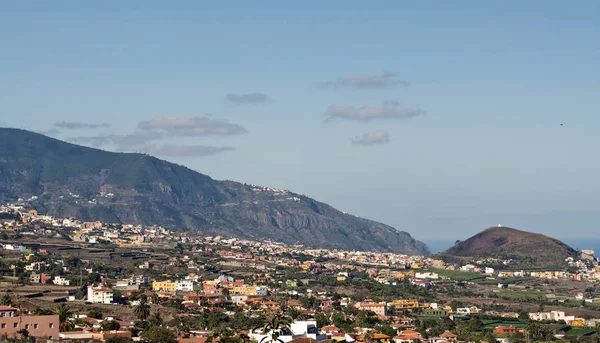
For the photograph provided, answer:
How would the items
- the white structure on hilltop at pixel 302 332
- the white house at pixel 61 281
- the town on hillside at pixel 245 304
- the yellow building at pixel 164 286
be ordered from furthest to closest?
the yellow building at pixel 164 286 → the white house at pixel 61 281 → the town on hillside at pixel 245 304 → the white structure on hilltop at pixel 302 332

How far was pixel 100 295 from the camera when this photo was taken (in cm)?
12294

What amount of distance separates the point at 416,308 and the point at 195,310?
124 feet

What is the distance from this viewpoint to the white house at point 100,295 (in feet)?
402

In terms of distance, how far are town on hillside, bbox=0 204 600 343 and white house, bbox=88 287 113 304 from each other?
5.9 inches

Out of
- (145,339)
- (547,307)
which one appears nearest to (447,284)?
(547,307)

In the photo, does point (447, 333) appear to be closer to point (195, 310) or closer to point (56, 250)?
point (195, 310)

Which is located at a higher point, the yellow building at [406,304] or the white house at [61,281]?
the white house at [61,281]

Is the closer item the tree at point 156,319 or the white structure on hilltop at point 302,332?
the white structure on hilltop at point 302,332

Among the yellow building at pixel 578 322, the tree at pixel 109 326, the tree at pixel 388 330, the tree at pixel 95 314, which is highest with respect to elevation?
the tree at pixel 95 314

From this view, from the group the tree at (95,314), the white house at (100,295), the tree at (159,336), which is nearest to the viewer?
the tree at (159,336)

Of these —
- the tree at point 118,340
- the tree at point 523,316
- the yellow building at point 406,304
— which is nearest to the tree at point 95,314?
the tree at point 118,340

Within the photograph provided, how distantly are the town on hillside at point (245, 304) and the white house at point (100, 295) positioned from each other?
0.15m

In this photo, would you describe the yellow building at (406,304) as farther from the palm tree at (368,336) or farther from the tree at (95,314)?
the tree at (95,314)

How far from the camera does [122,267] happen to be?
563 ft
